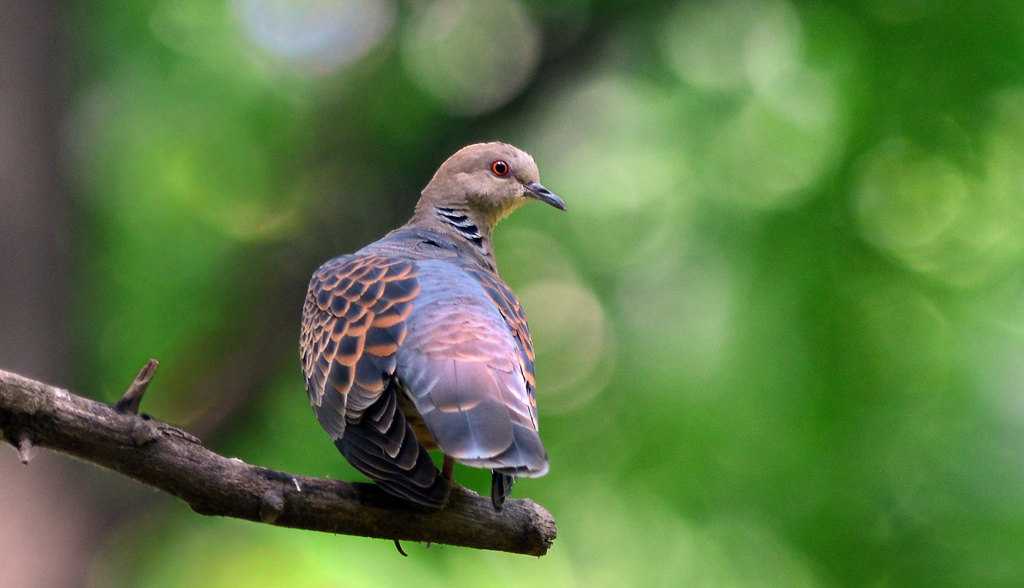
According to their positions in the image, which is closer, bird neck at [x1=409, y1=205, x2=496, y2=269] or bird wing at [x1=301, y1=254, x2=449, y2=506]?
bird wing at [x1=301, y1=254, x2=449, y2=506]

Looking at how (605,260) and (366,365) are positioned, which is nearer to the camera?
(366,365)

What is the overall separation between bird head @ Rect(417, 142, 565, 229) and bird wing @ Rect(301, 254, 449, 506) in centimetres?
98

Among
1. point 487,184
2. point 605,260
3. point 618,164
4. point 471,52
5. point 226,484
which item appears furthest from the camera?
point 471,52

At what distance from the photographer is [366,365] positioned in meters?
2.96

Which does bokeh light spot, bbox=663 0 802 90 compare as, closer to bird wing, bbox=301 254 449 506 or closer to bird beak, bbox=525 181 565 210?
bird beak, bbox=525 181 565 210

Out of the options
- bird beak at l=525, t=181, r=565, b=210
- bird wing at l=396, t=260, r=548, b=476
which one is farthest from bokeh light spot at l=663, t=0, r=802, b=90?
bird wing at l=396, t=260, r=548, b=476

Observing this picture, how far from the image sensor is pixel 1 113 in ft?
19.4

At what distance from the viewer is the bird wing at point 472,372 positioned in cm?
250

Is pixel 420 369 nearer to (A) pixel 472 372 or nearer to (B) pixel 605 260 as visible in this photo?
(A) pixel 472 372

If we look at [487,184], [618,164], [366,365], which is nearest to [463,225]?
[487,184]

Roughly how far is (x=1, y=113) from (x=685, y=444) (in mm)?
4541

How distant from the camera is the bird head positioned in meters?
4.55

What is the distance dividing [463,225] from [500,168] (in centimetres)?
35

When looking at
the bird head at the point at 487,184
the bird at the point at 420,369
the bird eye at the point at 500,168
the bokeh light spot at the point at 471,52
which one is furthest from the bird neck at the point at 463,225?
the bokeh light spot at the point at 471,52
